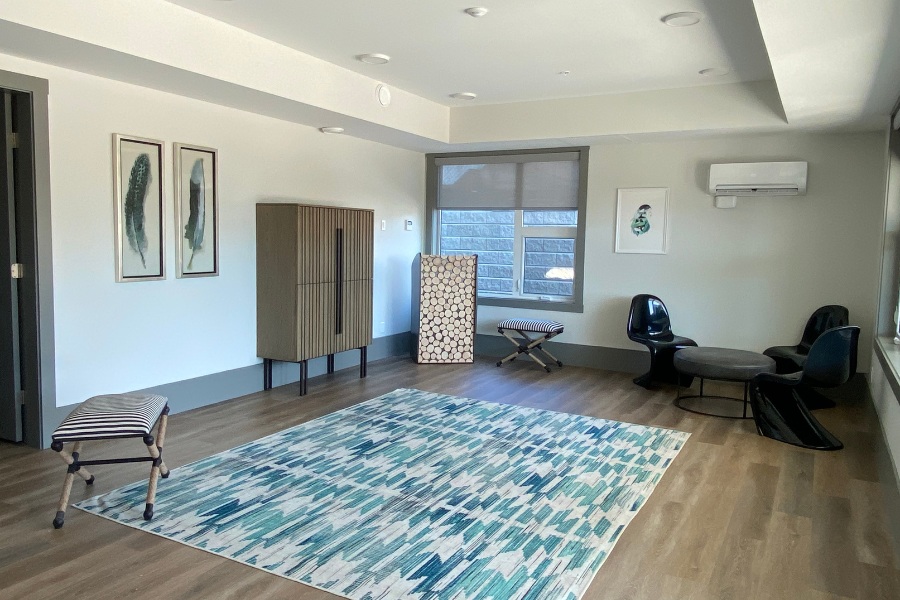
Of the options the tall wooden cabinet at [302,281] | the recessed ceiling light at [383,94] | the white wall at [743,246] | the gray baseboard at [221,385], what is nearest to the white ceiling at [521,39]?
the recessed ceiling light at [383,94]

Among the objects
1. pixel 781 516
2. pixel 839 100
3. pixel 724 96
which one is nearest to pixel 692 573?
pixel 781 516

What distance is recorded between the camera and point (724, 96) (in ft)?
18.3

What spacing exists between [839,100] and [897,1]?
6.74 feet

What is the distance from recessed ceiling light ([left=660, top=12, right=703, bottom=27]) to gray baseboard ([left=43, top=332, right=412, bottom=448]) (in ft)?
13.3

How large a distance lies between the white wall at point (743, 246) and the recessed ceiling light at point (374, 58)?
2751 mm

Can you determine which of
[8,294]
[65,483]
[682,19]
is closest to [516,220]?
[682,19]

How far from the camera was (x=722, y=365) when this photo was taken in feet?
16.5

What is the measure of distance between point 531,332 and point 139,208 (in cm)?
402

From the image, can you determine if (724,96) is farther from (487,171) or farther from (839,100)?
(487,171)

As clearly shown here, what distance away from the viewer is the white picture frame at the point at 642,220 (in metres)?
6.58

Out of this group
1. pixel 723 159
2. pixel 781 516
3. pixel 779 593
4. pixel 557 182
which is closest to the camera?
pixel 779 593

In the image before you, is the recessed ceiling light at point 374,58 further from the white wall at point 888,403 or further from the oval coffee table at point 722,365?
the white wall at point 888,403

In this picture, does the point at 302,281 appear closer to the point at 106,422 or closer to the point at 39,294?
the point at 39,294

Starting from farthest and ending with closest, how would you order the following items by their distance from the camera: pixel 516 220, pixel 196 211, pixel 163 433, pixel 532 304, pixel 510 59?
pixel 516 220 → pixel 532 304 → pixel 196 211 → pixel 510 59 → pixel 163 433
